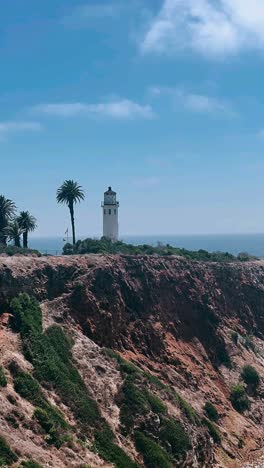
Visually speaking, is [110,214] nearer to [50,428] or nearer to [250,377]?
[250,377]

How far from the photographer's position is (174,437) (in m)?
48.2

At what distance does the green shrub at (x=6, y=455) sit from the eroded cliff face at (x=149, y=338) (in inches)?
33.8

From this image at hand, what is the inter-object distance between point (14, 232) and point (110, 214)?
43.5 feet

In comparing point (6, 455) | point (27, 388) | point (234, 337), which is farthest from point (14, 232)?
point (6, 455)

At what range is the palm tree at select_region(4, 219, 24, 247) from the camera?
2926 inches

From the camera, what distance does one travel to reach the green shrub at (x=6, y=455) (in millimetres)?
35466

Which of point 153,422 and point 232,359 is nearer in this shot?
point 153,422

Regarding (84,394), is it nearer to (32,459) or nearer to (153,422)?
(153,422)

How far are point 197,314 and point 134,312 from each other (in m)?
8.71

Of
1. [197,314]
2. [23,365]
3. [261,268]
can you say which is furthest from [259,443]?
[261,268]

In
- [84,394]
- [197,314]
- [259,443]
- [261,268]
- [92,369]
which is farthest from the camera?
[261,268]

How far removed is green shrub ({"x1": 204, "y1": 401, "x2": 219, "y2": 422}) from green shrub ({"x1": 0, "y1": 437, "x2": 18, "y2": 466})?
23.1 m

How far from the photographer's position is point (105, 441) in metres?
44.3

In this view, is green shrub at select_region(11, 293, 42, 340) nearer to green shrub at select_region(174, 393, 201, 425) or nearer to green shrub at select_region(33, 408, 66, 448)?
green shrub at select_region(33, 408, 66, 448)
